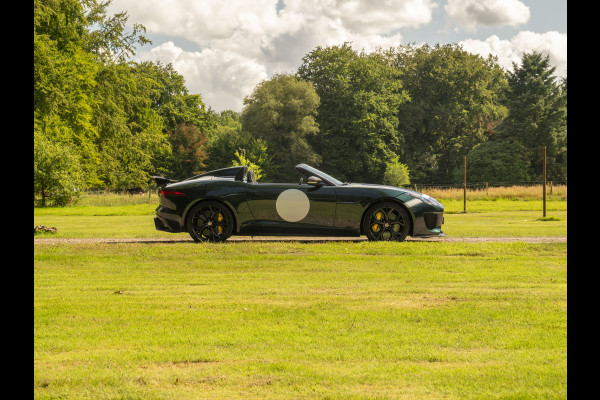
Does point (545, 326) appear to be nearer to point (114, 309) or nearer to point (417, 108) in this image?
point (114, 309)

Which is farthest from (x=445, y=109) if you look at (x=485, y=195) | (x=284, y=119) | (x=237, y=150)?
(x=485, y=195)

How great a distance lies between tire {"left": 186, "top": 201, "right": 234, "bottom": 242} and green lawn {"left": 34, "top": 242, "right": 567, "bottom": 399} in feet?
6.68

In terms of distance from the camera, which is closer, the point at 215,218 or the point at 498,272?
the point at 498,272

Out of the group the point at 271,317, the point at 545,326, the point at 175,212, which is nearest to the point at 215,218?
the point at 175,212

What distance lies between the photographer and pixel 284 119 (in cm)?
6322

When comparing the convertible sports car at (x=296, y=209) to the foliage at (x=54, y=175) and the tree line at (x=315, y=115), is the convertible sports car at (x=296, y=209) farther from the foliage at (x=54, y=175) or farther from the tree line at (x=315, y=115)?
the tree line at (x=315, y=115)

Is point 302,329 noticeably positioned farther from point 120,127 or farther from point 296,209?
point 120,127

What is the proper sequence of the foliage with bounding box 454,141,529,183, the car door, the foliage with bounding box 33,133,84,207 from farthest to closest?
the foliage with bounding box 454,141,529,183 → the foliage with bounding box 33,133,84,207 → the car door

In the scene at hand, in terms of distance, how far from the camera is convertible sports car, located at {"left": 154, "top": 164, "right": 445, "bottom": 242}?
11180 mm

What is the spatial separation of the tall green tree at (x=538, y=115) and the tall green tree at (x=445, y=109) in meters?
7.75

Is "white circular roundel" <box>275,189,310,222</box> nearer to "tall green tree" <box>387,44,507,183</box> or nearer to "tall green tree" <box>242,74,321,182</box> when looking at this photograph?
"tall green tree" <box>242,74,321,182</box>

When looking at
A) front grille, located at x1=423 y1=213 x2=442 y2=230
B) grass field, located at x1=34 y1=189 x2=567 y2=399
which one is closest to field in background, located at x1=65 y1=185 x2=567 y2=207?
front grille, located at x1=423 y1=213 x2=442 y2=230
